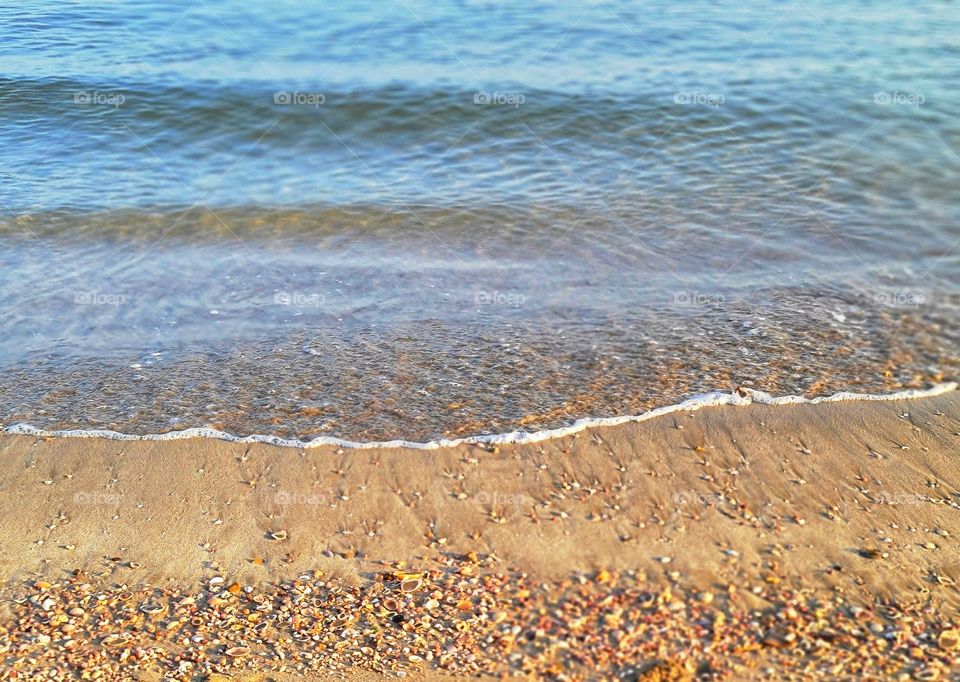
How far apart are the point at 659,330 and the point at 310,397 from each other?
255 cm

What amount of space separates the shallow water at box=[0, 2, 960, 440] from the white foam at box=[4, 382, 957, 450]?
11 cm

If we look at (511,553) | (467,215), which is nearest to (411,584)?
(511,553)

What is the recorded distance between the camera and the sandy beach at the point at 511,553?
11.6ft

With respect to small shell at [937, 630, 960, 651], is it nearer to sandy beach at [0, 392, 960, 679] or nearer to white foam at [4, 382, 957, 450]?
sandy beach at [0, 392, 960, 679]

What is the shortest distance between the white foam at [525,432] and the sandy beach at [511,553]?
7 centimetres

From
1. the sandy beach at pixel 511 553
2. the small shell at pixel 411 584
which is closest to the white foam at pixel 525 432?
the sandy beach at pixel 511 553

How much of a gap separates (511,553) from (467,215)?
188 inches

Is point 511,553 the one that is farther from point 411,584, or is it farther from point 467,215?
point 467,215

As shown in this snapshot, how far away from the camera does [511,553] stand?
412 centimetres

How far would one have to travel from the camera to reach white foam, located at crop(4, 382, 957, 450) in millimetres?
4977

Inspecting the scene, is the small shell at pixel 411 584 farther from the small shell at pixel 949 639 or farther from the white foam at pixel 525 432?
the small shell at pixel 949 639

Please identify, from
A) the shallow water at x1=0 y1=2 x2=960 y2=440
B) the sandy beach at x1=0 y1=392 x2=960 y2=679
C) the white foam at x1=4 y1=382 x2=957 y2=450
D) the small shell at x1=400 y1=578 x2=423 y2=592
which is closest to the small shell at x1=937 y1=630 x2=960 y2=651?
the sandy beach at x1=0 y1=392 x2=960 y2=679

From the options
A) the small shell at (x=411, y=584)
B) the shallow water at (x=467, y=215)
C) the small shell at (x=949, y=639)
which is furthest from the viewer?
the shallow water at (x=467, y=215)

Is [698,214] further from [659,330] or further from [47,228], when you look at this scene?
[47,228]
